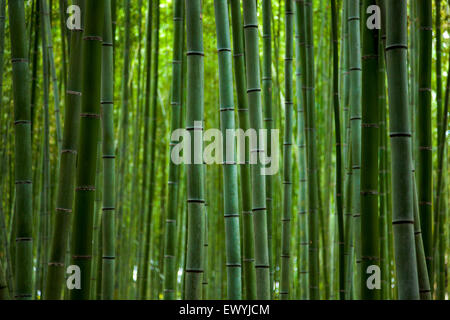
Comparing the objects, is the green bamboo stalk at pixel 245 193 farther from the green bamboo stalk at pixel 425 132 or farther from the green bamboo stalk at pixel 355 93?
the green bamboo stalk at pixel 425 132

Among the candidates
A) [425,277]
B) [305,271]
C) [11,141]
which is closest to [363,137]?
[425,277]

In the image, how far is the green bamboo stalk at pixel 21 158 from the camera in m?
1.38

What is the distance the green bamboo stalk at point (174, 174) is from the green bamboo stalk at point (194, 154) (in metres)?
0.53

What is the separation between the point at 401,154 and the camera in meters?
1.08

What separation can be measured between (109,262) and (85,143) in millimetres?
623

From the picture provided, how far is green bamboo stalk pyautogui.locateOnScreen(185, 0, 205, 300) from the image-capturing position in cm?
137

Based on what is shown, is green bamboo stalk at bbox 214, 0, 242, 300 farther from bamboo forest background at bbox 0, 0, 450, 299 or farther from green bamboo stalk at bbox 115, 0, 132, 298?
green bamboo stalk at bbox 115, 0, 132, 298

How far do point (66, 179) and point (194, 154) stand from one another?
0.33 meters

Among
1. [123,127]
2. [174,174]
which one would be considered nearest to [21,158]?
[174,174]

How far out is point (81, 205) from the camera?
1.21 metres

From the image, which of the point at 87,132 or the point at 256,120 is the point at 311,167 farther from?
the point at 87,132

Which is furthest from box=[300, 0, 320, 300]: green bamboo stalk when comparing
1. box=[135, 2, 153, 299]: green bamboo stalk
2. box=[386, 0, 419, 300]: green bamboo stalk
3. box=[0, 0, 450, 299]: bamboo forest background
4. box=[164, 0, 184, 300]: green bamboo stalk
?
box=[386, 0, 419, 300]: green bamboo stalk
